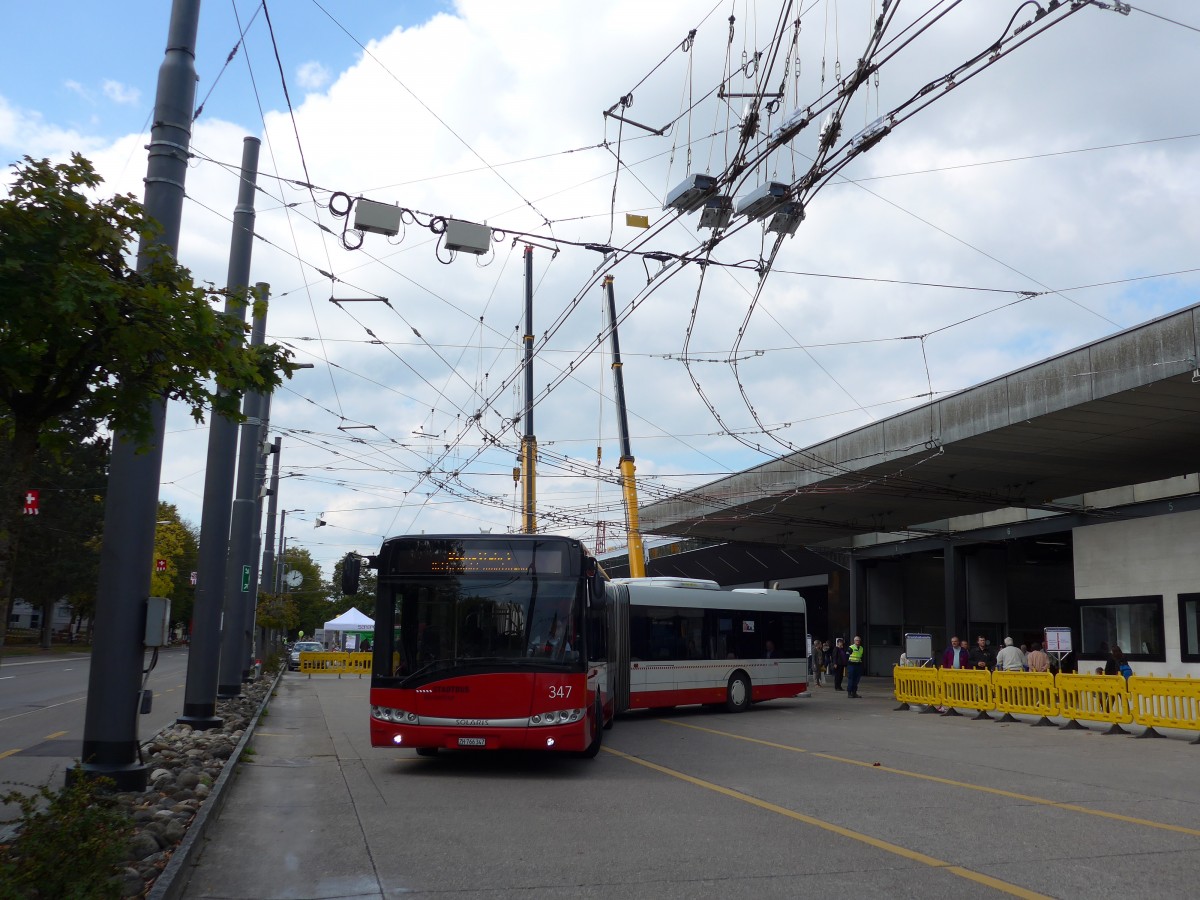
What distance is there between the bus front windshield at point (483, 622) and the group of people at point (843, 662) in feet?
60.0

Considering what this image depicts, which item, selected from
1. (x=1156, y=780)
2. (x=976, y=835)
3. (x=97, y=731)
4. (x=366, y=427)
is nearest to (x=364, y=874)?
(x=97, y=731)

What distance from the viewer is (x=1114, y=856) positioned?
797cm

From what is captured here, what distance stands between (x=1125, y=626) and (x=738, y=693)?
11315 mm

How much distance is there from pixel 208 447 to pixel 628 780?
8207mm

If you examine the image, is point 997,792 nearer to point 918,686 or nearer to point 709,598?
point 709,598

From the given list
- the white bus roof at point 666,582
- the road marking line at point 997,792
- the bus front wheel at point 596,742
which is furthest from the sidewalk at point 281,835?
the white bus roof at point 666,582

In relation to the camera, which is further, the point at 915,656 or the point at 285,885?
the point at 915,656

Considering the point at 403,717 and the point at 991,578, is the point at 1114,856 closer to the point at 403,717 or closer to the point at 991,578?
the point at 403,717

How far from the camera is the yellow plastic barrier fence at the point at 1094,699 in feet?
64.7

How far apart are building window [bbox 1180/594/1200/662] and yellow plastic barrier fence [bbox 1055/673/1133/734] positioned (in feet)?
21.2

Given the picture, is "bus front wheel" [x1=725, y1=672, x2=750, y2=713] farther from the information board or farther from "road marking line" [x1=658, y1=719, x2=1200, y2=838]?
the information board

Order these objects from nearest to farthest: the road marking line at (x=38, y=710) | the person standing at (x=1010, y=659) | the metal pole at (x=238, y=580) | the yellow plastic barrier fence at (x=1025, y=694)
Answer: the road marking line at (x=38, y=710), the metal pole at (x=238, y=580), the yellow plastic barrier fence at (x=1025, y=694), the person standing at (x=1010, y=659)

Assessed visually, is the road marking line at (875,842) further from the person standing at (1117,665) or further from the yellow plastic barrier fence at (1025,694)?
the person standing at (1117,665)

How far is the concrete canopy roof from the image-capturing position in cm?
1966
